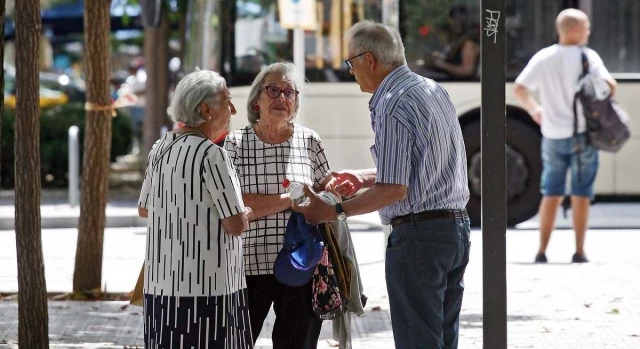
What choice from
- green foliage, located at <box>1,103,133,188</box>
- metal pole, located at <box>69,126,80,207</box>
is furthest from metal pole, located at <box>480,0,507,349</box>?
green foliage, located at <box>1,103,133,188</box>

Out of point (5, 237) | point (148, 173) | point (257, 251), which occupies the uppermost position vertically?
point (148, 173)

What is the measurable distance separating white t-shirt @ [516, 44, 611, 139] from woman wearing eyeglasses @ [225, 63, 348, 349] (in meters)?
5.50

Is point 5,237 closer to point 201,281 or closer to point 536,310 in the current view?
point 536,310

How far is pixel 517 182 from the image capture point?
1334 cm

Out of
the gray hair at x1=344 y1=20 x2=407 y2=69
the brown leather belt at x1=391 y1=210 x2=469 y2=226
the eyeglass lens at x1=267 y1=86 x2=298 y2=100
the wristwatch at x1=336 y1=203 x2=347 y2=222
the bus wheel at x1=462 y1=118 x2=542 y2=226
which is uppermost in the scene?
the gray hair at x1=344 y1=20 x2=407 y2=69

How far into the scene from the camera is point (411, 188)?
4812mm

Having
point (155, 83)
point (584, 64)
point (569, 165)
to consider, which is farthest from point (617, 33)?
point (155, 83)

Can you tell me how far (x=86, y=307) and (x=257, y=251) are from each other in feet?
11.0

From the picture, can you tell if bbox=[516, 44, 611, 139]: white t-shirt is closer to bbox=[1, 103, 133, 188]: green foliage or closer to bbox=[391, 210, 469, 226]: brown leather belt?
bbox=[391, 210, 469, 226]: brown leather belt

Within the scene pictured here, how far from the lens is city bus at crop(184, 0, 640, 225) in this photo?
526 inches

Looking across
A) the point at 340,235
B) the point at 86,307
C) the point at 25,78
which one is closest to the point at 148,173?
the point at 340,235

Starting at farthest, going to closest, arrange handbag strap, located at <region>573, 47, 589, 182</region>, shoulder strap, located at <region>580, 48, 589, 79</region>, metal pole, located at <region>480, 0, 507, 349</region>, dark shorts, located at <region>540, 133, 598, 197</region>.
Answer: shoulder strap, located at <region>580, 48, 589, 79</region> < handbag strap, located at <region>573, 47, 589, 182</region> < dark shorts, located at <region>540, 133, 598, 197</region> < metal pole, located at <region>480, 0, 507, 349</region>

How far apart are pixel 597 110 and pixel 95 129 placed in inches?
172

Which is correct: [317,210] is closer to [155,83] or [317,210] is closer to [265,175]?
[265,175]
